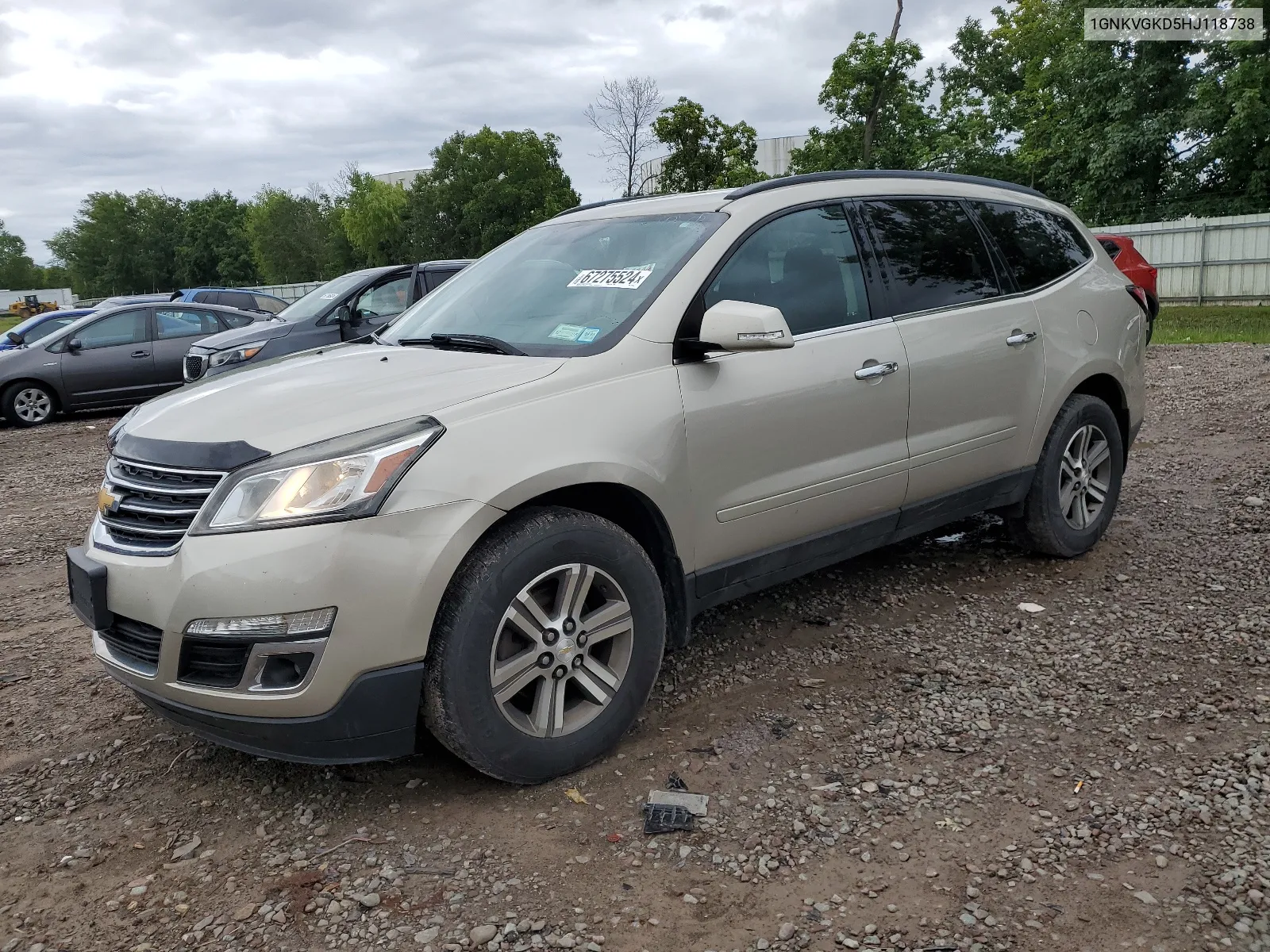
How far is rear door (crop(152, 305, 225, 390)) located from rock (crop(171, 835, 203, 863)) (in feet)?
38.5

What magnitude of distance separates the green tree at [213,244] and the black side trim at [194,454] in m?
90.7

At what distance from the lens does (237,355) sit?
37.0 feet

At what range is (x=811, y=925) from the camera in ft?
8.29

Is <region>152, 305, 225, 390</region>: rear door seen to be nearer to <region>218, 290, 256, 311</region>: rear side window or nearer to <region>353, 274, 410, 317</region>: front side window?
<region>353, 274, 410, 317</region>: front side window

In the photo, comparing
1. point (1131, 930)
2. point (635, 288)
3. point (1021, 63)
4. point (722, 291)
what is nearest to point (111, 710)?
point (635, 288)

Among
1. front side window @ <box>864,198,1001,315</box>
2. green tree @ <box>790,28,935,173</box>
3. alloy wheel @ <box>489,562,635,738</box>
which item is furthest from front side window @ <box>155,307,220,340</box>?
green tree @ <box>790,28,935,173</box>

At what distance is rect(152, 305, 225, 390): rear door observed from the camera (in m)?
13.7

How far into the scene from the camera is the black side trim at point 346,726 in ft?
9.25

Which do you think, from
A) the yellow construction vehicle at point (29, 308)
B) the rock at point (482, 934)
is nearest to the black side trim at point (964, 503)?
the rock at point (482, 934)

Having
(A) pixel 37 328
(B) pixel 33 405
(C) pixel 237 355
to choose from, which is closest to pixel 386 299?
(C) pixel 237 355

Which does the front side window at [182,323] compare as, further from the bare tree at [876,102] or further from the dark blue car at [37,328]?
the bare tree at [876,102]

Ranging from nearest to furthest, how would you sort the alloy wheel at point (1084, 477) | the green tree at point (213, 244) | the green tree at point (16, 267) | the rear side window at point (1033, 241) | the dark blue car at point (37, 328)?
1. the rear side window at point (1033, 241)
2. the alloy wheel at point (1084, 477)
3. the dark blue car at point (37, 328)
4. the green tree at point (213, 244)
5. the green tree at point (16, 267)

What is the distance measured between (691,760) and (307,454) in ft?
5.09

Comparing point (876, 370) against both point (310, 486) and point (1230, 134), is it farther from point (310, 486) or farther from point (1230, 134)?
Answer: point (1230, 134)
